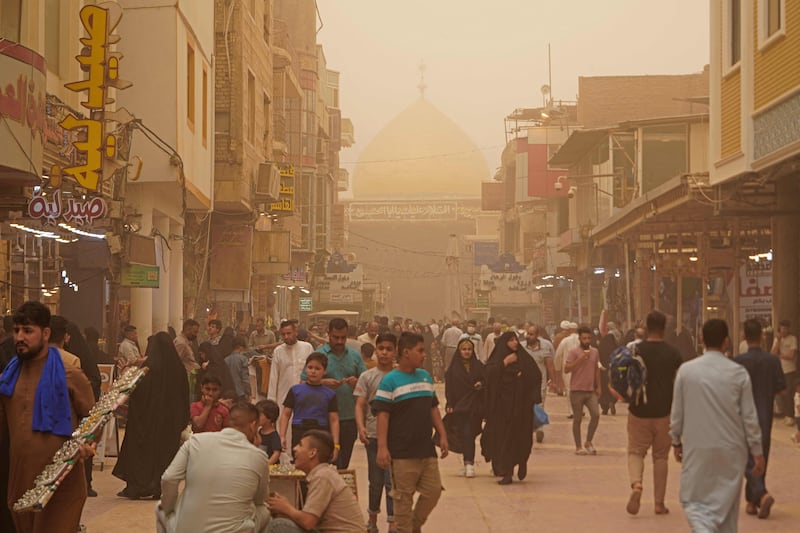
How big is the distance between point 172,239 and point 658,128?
701 inches

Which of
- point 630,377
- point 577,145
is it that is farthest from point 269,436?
point 577,145

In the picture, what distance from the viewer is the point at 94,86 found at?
60.7 ft

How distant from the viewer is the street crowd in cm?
738

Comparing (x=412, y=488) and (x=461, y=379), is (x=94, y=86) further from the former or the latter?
(x=412, y=488)

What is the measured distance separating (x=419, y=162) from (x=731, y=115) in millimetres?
115241

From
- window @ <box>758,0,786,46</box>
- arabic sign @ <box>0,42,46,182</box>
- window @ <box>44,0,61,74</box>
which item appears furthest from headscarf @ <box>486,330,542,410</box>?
window @ <box>44,0,61,74</box>

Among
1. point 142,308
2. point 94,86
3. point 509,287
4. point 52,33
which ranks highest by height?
point 52,33

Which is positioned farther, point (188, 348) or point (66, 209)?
point (66, 209)

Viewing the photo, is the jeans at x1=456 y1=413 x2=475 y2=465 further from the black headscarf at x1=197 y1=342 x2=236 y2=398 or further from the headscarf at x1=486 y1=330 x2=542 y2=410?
the black headscarf at x1=197 y1=342 x2=236 y2=398

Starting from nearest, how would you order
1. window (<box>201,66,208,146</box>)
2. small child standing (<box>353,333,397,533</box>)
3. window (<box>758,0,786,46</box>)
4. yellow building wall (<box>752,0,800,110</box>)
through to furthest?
1. small child standing (<box>353,333,397,533</box>)
2. yellow building wall (<box>752,0,800,110</box>)
3. window (<box>758,0,786,46</box>)
4. window (<box>201,66,208,146</box>)

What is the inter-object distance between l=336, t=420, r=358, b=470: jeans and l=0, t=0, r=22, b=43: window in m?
7.36

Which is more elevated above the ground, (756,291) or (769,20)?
(769,20)

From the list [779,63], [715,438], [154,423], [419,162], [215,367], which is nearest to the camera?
[715,438]

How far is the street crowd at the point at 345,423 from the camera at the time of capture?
7.38 m
